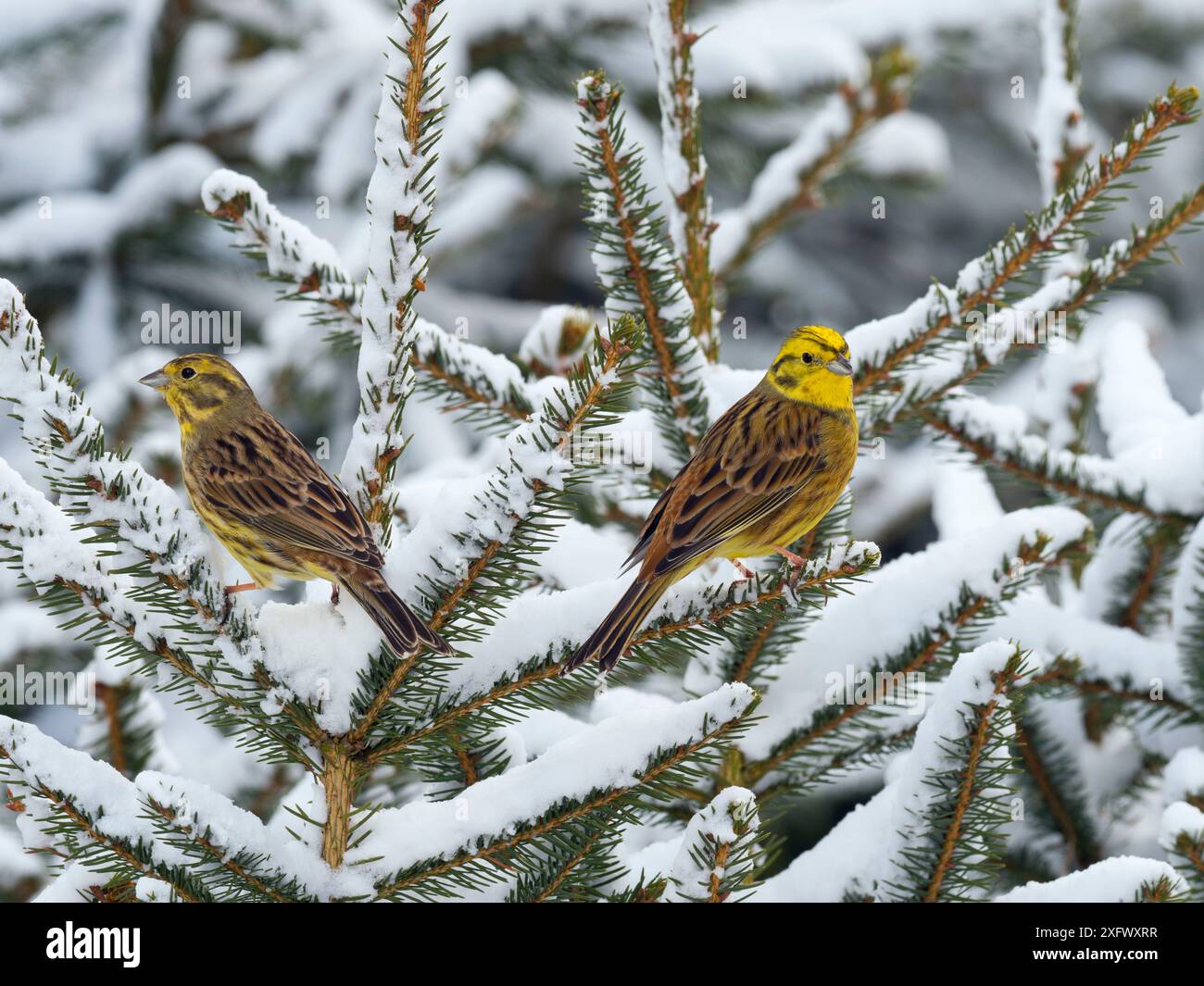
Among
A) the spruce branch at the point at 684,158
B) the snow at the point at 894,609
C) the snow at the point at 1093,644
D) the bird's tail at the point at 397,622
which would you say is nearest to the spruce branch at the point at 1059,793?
the snow at the point at 1093,644

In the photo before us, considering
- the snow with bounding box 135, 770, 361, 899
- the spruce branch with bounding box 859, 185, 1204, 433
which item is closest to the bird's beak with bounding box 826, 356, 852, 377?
the spruce branch with bounding box 859, 185, 1204, 433

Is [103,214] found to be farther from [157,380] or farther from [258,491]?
[258,491]

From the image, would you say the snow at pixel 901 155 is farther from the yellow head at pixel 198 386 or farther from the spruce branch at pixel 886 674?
the yellow head at pixel 198 386

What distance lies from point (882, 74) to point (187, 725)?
3.11 meters

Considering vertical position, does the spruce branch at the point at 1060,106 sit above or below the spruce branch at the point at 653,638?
above

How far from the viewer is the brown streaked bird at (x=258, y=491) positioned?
66.2 inches

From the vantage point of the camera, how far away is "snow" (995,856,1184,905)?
1621 mm

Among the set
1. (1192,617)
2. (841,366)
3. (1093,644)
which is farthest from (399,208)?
(1192,617)

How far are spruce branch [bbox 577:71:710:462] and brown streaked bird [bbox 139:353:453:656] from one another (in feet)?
1.77

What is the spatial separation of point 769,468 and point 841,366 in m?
0.22

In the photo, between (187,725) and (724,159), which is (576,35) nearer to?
(724,159)

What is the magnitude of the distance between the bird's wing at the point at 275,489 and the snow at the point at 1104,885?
40.7 inches

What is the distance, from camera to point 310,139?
4094mm

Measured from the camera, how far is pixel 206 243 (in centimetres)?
408
